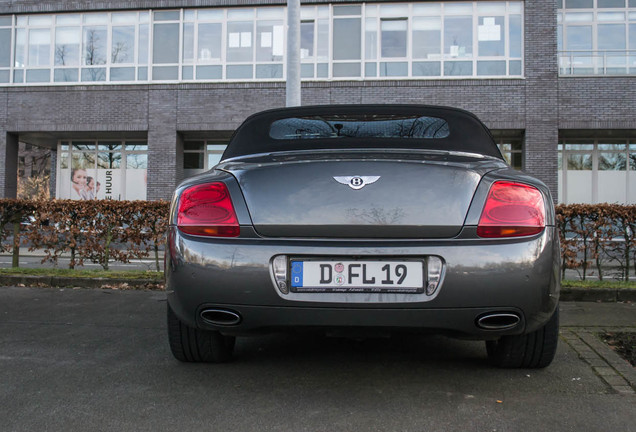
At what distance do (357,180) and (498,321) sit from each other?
0.89m

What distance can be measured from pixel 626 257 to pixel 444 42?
11561 mm

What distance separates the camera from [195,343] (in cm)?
313

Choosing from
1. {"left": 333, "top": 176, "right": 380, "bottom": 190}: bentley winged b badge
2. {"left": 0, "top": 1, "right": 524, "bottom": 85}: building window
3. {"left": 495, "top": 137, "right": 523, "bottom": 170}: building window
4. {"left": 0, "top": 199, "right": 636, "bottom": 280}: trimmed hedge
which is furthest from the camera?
{"left": 495, "top": 137, "right": 523, "bottom": 170}: building window

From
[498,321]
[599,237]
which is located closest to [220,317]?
[498,321]

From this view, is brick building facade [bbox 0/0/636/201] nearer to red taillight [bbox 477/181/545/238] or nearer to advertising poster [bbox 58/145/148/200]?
advertising poster [bbox 58/145/148/200]

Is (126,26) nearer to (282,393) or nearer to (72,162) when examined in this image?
(72,162)

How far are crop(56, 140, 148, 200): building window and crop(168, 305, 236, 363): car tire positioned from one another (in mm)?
17255

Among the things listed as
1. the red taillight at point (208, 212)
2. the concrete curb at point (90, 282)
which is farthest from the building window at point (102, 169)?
the red taillight at point (208, 212)

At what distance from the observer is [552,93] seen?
54.5 ft

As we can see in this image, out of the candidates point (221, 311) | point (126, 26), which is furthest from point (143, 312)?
point (126, 26)

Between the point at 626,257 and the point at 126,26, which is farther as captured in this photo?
the point at 126,26

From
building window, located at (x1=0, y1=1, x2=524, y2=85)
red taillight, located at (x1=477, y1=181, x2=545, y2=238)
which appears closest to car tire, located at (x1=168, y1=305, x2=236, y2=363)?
red taillight, located at (x1=477, y1=181, x2=545, y2=238)

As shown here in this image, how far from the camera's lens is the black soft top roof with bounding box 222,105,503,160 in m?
3.06

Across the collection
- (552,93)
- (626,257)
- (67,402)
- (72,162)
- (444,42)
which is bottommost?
(67,402)
